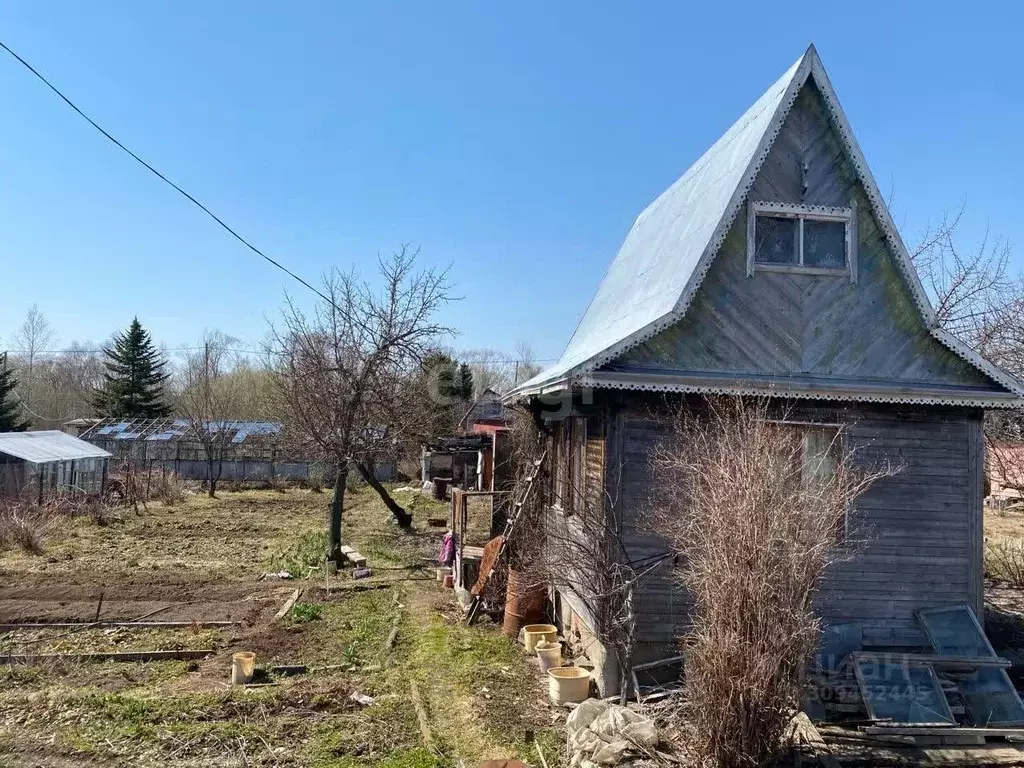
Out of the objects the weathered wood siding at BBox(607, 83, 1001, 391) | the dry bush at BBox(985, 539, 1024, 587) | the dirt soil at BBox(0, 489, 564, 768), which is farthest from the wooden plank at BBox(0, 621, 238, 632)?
the dry bush at BBox(985, 539, 1024, 587)

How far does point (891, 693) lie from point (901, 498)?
224cm

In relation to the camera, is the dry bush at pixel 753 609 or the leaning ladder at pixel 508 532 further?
the leaning ladder at pixel 508 532

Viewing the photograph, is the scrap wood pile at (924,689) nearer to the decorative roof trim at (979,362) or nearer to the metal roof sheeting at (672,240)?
the decorative roof trim at (979,362)

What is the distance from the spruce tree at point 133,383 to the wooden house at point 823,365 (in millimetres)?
44467

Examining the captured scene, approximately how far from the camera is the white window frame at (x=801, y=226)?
8.66 m

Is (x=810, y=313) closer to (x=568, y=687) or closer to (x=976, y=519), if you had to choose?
(x=976, y=519)

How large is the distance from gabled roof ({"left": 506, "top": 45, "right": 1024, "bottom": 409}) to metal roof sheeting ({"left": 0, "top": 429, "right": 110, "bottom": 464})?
20.2m

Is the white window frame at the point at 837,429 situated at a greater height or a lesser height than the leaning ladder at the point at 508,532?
greater

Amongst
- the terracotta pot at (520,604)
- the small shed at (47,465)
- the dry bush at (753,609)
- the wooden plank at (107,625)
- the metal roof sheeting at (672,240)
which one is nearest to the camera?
the dry bush at (753,609)

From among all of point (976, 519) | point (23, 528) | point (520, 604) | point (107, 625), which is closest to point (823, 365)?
point (976, 519)

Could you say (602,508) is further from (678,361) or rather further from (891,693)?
(891,693)

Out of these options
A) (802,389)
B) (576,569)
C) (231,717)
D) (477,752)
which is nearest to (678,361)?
(802,389)

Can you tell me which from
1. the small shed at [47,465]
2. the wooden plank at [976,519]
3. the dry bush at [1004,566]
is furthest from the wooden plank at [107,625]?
the dry bush at [1004,566]

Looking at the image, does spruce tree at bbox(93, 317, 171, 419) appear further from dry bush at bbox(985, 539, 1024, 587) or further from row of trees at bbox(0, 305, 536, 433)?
dry bush at bbox(985, 539, 1024, 587)
